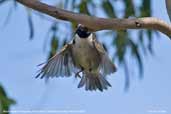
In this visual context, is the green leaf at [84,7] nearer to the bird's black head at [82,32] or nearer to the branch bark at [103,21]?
the bird's black head at [82,32]

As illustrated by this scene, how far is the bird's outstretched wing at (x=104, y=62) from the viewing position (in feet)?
5.33

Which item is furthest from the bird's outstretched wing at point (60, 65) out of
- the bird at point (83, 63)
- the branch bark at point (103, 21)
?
the branch bark at point (103, 21)

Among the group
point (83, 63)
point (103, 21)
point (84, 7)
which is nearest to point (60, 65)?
point (83, 63)

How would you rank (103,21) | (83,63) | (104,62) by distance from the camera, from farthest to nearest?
(83,63)
(104,62)
(103,21)

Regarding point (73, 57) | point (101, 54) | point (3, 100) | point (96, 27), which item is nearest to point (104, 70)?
point (101, 54)

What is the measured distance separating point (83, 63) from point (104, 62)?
0.44 feet

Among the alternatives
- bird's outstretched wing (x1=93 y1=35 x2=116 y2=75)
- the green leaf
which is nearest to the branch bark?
bird's outstretched wing (x1=93 y1=35 x2=116 y2=75)

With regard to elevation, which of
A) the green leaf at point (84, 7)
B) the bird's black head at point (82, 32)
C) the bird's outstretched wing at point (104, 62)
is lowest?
the bird's outstretched wing at point (104, 62)

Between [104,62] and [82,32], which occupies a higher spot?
[82,32]

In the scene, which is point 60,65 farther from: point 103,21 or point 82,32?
point 103,21

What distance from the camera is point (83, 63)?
1.77 metres

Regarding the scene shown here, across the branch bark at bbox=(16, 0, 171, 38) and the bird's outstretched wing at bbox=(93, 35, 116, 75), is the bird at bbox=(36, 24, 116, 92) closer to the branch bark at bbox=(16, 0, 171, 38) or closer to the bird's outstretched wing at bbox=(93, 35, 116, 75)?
the bird's outstretched wing at bbox=(93, 35, 116, 75)

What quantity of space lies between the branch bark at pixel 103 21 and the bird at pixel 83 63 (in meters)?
0.28

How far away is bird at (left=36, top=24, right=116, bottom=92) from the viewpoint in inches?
65.4
